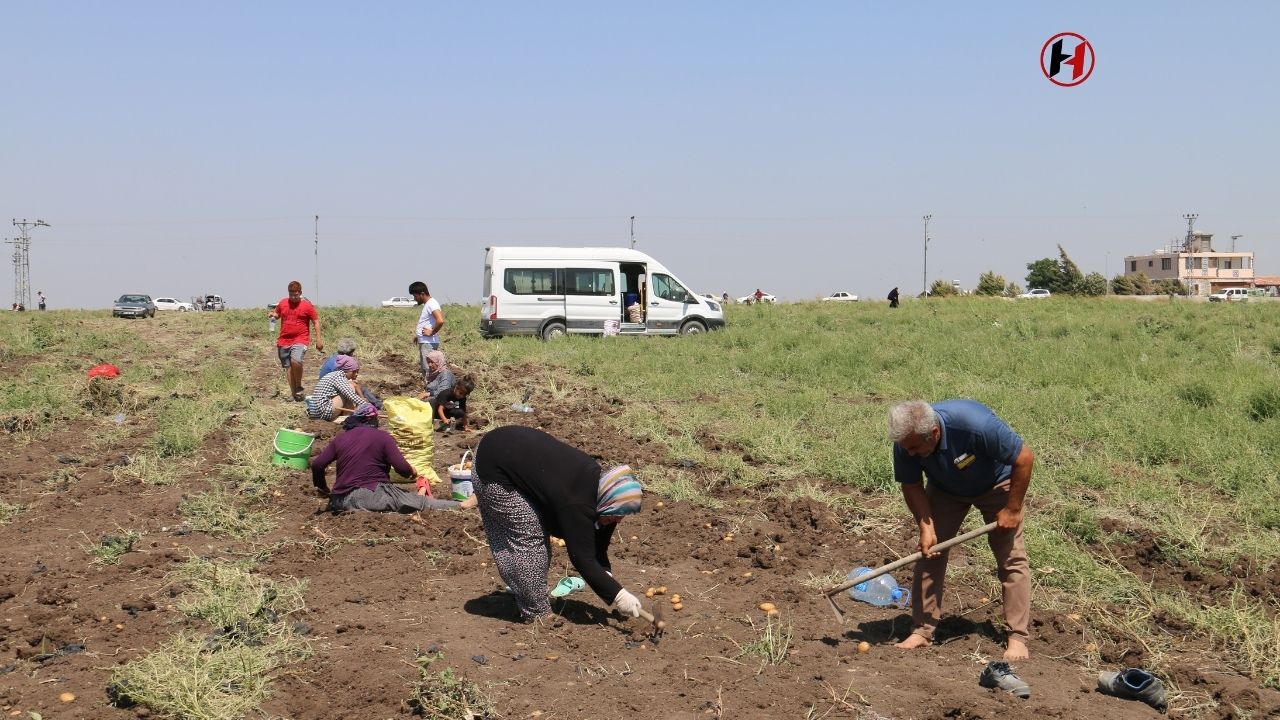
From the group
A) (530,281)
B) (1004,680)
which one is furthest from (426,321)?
(530,281)

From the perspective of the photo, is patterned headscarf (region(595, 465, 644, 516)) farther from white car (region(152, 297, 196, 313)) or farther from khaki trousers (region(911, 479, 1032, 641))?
white car (region(152, 297, 196, 313))

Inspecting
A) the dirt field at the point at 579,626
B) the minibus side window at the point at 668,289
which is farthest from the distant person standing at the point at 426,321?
the minibus side window at the point at 668,289

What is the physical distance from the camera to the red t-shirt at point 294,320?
13.3 m

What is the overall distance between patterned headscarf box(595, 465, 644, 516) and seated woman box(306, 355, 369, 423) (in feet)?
20.1

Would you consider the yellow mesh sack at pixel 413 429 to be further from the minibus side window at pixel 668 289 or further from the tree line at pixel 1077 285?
the tree line at pixel 1077 285

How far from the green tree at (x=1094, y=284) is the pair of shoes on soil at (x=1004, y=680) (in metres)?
58.8


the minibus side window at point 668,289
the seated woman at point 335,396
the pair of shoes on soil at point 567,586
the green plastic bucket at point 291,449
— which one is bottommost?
the pair of shoes on soil at point 567,586

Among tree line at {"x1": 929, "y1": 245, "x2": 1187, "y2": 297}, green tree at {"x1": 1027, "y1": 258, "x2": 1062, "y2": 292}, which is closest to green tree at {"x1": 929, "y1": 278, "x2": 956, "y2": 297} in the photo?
tree line at {"x1": 929, "y1": 245, "x2": 1187, "y2": 297}

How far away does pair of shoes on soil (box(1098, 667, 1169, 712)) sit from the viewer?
5051 mm

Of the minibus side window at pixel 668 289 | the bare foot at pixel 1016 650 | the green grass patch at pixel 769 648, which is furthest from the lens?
the minibus side window at pixel 668 289

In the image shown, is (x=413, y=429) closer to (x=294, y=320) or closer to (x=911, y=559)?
(x=294, y=320)

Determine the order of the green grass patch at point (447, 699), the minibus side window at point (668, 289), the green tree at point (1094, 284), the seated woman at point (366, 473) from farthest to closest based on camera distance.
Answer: the green tree at point (1094, 284)
the minibus side window at point (668, 289)
the seated woman at point (366, 473)
the green grass patch at point (447, 699)

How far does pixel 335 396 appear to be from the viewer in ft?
37.2

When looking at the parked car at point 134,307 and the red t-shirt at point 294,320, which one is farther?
the parked car at point 134,307
